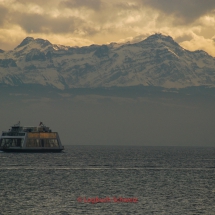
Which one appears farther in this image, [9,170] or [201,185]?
[9,170]

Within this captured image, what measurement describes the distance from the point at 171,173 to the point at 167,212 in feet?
248

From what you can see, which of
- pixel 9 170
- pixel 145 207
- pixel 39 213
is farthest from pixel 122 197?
pixel 9 170

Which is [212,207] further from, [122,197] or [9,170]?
[9,170]

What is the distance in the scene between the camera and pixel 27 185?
132 metres

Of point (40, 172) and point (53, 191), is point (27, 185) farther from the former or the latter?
point (40, 172)

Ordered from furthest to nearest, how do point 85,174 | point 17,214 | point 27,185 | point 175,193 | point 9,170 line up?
point 9,170, point 85,174, point 27,185, point 175,193, point 17,214

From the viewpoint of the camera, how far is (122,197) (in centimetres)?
11125

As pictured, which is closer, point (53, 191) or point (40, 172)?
point (53, 191)

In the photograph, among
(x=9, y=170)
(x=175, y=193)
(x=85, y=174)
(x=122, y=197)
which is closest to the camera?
(x=122, y=197)

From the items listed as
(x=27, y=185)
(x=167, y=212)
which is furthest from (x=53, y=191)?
(x=167, y=212)

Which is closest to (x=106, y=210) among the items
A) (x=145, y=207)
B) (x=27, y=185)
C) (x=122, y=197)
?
(x=145, y=207)

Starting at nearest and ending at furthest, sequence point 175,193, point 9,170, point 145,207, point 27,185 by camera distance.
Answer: point 145,207 → point 175,193 → point 27,185 → point 9,170

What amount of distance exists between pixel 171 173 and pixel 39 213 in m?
81.7

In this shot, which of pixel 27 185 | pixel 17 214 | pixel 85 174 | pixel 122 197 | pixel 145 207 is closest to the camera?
pixel 17 214
